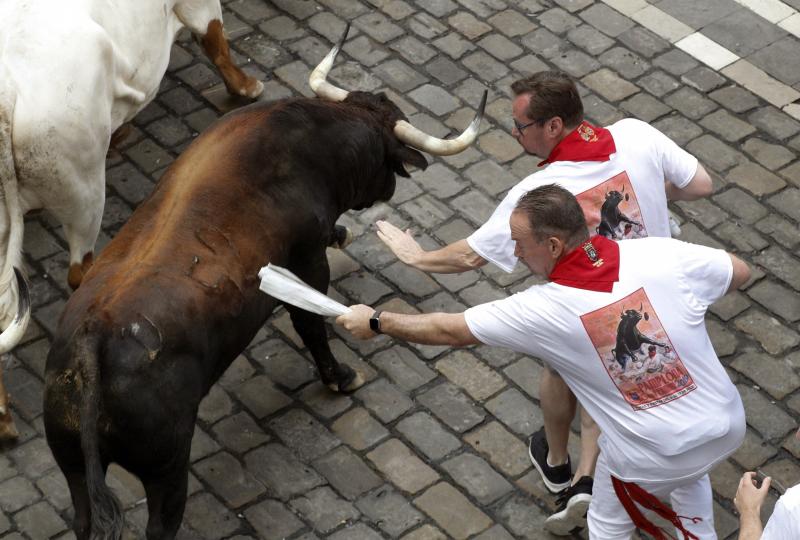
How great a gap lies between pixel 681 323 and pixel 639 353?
213 mm

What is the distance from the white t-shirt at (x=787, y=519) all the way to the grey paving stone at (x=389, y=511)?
2.29 metres

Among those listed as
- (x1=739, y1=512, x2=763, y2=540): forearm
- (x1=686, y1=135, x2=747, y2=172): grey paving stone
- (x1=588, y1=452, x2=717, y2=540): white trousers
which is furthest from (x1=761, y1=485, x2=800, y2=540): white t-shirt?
(x1=686, y1=135, x2=747, y2=172): grey paving stone

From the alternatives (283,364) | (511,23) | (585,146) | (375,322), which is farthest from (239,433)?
(511,23)

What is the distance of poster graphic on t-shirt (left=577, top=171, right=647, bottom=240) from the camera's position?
5.69 meters

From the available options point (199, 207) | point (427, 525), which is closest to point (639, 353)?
point (427, 525)

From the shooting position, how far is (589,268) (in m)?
5.08

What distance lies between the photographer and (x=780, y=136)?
8.45 m

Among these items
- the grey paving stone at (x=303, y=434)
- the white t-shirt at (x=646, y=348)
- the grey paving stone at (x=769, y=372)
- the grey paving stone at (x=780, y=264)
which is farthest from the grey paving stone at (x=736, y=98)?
the grey paving stone at (x=303, y=434)

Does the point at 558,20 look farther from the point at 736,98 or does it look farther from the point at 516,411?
the point at 516,411

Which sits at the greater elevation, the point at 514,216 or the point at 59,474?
the point at 514,216

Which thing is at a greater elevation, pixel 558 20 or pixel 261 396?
pixel 558 20

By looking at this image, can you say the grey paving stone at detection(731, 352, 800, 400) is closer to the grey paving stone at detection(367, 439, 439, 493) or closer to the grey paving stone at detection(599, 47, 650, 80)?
the grey paving stone at detection(367, 439, 439, 493)

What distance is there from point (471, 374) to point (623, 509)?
5.37 feet

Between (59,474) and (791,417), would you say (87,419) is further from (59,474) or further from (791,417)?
(791,417)
